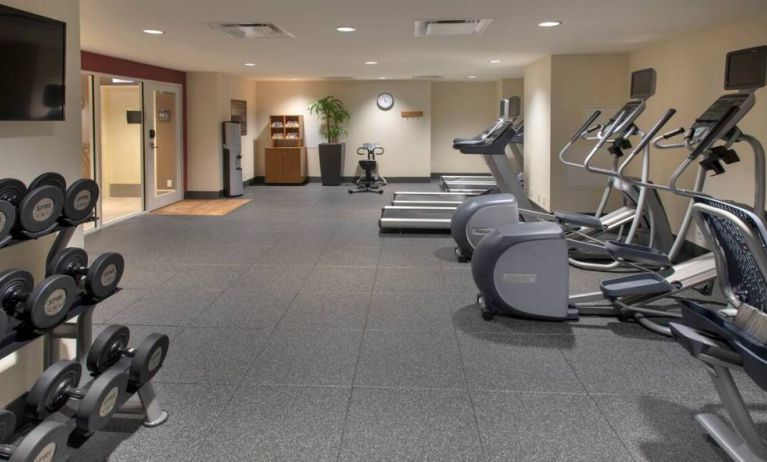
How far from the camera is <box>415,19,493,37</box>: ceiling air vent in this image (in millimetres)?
5224

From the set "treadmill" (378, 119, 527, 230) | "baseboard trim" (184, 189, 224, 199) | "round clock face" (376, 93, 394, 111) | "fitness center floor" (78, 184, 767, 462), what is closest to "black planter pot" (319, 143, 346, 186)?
"round clock face" (376, 93, 394, 111)

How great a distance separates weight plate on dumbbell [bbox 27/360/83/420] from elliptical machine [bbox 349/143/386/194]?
8.94 meters

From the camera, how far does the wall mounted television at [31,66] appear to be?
8.25ft

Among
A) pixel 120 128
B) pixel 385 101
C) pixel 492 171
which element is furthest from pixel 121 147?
pixel 385 101

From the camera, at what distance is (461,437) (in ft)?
8.07

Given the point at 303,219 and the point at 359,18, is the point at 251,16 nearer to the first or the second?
the point at 359,18

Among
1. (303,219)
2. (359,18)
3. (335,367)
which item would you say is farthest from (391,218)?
(335,367)

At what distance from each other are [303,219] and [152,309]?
404 cm

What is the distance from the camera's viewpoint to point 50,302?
7.08ft

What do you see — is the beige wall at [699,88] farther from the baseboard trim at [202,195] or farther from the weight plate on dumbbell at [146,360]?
the baseboard trim at [202,195]

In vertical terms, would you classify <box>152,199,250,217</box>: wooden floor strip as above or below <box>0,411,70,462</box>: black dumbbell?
above

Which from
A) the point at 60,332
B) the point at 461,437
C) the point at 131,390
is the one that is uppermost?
the point at 60,332

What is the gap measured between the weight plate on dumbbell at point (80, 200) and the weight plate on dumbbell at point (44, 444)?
873 mm

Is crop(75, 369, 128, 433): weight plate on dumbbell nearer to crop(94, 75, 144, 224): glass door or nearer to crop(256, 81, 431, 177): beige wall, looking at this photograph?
crop(94, 75, 144, 224): glass door
